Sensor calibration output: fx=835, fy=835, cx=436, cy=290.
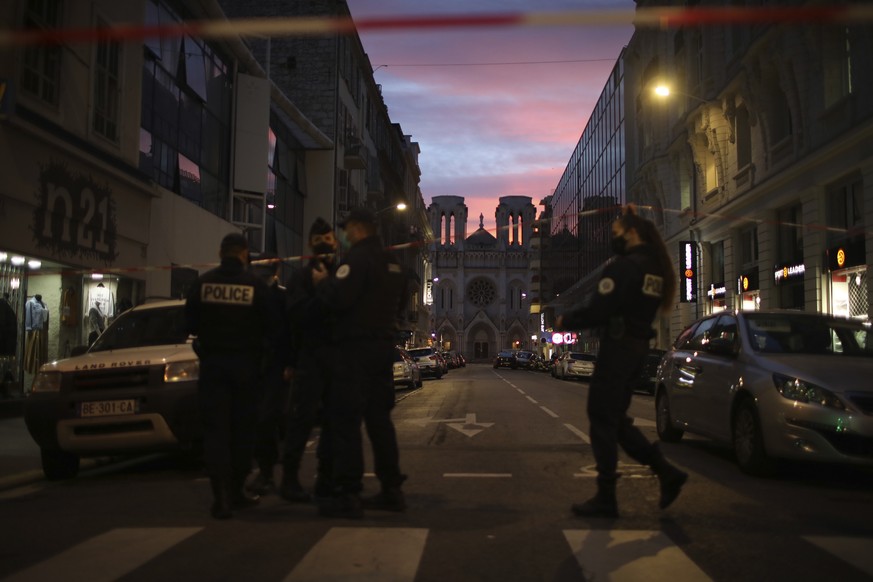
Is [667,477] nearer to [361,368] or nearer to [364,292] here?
[361,368]

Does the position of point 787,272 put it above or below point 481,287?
below

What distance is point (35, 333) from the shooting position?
47.5 ft

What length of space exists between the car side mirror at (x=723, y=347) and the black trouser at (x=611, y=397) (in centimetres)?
308

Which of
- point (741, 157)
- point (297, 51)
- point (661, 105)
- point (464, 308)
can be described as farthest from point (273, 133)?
point (464, 308)

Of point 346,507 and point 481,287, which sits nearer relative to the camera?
point 346,507

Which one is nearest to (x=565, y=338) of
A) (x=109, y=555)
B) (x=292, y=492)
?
(x=292, y=492)

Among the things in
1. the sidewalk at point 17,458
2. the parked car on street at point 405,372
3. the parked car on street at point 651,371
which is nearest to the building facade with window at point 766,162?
the parked car on street at point 651,371

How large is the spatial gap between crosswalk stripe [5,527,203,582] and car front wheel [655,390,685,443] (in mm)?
6574

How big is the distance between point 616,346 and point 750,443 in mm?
2991

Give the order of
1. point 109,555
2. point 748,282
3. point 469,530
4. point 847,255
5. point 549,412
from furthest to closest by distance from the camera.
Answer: point 748,282 < point 847,255 < point 549,412 < point 469,530 < point 109,555

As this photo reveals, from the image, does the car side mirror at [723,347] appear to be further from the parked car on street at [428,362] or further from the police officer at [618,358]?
the parked car on street at [428,362]

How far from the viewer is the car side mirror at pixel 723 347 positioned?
826 centimetres

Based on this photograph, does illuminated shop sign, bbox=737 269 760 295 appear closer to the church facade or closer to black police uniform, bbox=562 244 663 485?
black police uniform, bbox=562 244 663 485

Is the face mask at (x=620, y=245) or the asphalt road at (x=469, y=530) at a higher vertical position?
the face mask at (x=620, y=245)
